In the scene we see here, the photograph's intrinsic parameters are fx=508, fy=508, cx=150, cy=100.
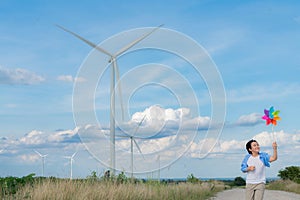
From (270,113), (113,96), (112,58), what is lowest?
(270,113)

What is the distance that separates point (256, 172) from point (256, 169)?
0.06 metres

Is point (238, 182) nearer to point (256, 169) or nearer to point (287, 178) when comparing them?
point (287, 178)

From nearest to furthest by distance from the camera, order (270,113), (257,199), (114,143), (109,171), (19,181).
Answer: (257,199) → (270,113) → (19,181) → (109,171) → (114,143)

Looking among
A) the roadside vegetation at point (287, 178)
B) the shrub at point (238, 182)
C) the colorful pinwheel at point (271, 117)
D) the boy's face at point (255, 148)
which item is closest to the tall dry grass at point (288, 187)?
the roadside vegetation at point (287, 178)

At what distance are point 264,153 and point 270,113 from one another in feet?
4.24

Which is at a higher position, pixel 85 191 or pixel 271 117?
pixel 271 117

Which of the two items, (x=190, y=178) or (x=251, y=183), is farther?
(x=190, y=178)

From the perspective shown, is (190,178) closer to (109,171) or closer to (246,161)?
(109,171)

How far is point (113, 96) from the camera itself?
25.9m

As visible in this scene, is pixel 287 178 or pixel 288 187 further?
pixel 287 178

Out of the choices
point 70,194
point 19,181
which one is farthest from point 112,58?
point 70,194

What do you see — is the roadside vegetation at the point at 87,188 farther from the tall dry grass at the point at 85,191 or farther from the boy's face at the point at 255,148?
the boy's face at the point at 255,148

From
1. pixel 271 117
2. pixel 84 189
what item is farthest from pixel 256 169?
pixel 84 189

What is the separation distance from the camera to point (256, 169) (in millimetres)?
10648
